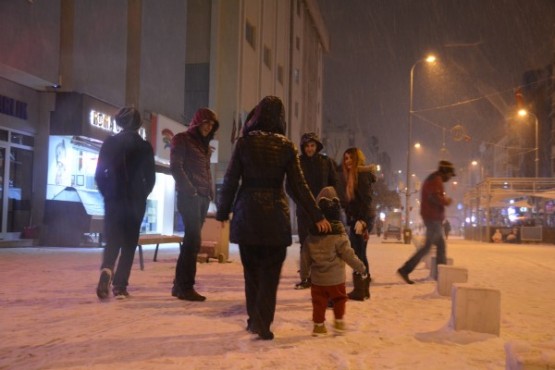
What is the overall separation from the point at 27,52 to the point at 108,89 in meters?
3.81

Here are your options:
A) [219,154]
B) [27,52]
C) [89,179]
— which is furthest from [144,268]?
[219,154]

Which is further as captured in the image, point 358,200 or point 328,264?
point 358,200

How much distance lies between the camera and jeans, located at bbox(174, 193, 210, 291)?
5914 mm

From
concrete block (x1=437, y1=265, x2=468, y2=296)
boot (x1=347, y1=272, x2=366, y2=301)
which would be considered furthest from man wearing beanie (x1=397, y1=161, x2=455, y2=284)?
boot (x1=347, y1=272, x2=366, y2=301)

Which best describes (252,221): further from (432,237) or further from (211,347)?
(432,237)

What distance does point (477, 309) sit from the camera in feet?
15.5

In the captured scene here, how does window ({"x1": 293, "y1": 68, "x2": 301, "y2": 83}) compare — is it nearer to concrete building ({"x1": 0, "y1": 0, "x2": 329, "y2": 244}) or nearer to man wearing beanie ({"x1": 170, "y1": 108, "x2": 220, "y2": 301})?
concrete building ({"x1": 0, "y1": 0, "x2": 329, "y2": 244})

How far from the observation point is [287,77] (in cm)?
4184

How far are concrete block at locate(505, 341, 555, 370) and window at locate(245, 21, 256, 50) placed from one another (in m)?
29.2

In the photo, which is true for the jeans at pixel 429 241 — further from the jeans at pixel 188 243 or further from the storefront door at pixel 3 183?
the storefront door at pixel 3 183

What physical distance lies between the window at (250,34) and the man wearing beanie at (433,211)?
2375 centimetres

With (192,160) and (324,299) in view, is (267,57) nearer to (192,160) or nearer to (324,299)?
(192,160)

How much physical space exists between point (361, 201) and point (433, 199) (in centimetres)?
194

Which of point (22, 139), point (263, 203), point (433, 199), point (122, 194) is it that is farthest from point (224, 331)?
point (22, 139)
